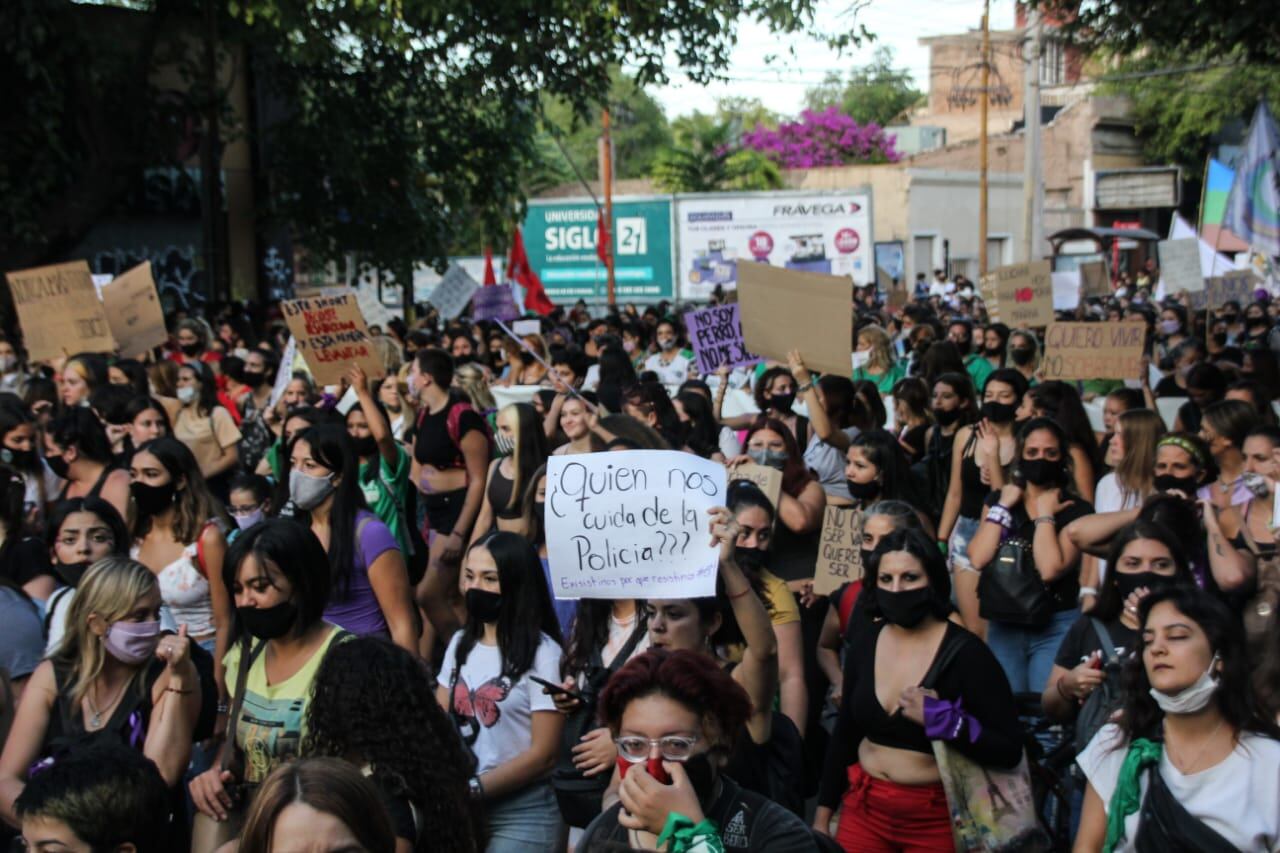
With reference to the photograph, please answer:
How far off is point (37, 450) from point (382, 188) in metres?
14.1

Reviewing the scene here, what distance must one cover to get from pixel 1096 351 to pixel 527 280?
41.2ft

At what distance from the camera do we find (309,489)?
5.63 meters

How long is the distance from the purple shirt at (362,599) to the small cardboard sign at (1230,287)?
1466 centimetres

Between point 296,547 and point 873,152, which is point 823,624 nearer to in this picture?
point 296,547

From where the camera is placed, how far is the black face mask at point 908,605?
4.57 m

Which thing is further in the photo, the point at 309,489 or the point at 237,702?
the point at 309,489

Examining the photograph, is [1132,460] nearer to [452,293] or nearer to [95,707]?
[95,707]

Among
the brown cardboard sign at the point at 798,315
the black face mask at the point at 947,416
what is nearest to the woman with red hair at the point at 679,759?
the black face mask at the point at 947,416

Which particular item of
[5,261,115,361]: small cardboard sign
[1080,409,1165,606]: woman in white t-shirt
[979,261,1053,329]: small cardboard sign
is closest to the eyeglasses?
[1080,409,1165,606]: woman in white t-shirt

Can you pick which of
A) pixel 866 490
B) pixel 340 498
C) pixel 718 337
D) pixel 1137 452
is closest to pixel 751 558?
pixel 340 498

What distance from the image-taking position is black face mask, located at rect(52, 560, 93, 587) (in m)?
5.61

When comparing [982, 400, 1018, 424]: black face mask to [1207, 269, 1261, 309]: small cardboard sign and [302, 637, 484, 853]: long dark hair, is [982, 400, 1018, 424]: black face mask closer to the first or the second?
[302, 637, 484, 853]: long dark hair

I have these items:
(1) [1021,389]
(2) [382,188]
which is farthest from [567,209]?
(1) [1021,389]

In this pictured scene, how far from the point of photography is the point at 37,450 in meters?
7.75
